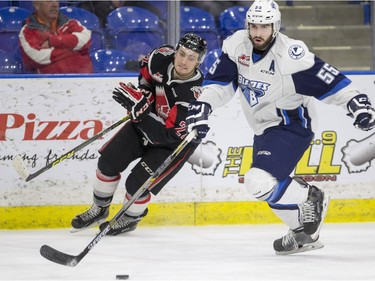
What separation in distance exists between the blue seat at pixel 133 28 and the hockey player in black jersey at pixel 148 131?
826 mm

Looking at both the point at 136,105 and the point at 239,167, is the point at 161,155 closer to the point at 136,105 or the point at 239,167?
the point at 136,105

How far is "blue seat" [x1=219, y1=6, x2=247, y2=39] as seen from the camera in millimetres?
6594

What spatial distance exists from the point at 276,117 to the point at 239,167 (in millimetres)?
1386

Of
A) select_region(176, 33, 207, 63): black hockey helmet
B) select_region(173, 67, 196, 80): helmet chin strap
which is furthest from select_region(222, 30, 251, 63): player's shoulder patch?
select_region(173, 67, 196, 80): helmet chin strap

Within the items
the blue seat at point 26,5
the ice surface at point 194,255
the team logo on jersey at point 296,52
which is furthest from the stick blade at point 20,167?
the team logo on jersey at point 296,52

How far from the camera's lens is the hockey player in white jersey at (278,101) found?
4.70 metres

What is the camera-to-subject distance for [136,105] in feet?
18.0

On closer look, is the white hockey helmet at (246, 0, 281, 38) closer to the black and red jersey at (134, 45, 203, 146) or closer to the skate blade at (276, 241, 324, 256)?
the black and red jersey at (134, 45, 203, 146)

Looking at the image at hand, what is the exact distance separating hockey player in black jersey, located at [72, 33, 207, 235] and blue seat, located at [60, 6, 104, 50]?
2.69 feet

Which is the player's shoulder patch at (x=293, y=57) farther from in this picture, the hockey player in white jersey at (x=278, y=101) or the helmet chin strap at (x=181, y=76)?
the helmet chin strap at (x=181, y=76)

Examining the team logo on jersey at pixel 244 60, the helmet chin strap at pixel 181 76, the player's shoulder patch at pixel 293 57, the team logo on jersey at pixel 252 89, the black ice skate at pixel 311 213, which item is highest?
the player's shoulder patch at pixel 293 57

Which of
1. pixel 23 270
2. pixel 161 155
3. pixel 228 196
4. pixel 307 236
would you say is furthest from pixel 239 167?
pixel 23 270

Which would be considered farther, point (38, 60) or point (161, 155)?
point (38, 60)

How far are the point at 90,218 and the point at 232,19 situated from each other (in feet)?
5.86
